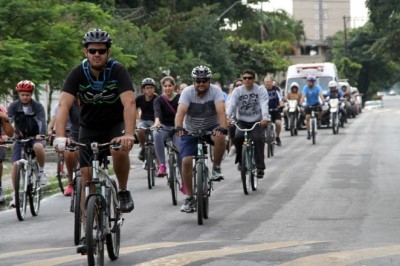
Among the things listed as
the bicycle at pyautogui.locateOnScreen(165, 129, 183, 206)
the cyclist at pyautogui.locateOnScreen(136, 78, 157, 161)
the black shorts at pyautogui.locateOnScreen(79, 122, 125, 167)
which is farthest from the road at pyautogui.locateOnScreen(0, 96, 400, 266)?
the cyclist at pyautogui.locateOnScreen(136, 78, 157, 161)

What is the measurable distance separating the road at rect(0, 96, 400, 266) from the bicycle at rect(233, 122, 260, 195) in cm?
24

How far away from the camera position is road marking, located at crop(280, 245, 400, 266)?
30.6 ft

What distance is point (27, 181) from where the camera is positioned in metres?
14.4

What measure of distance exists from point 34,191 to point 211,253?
5070 millimetres

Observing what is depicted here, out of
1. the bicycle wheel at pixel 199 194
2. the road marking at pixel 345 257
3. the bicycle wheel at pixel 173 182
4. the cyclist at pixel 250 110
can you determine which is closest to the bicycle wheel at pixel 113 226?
the road marking at pixel 345 257

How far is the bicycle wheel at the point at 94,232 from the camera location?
8602 mm

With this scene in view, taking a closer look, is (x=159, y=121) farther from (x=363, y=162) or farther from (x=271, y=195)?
(x=363, y=162)

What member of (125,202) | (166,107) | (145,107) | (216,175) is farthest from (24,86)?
(125,202)

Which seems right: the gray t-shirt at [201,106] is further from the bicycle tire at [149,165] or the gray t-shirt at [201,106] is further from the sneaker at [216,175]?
the bicycle tire at [149,165]

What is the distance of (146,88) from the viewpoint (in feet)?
61.3

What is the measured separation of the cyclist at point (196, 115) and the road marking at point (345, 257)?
362cm

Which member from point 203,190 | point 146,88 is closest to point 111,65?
point 203,190

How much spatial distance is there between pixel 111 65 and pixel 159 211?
510 cm

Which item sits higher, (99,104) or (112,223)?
(99,104)
